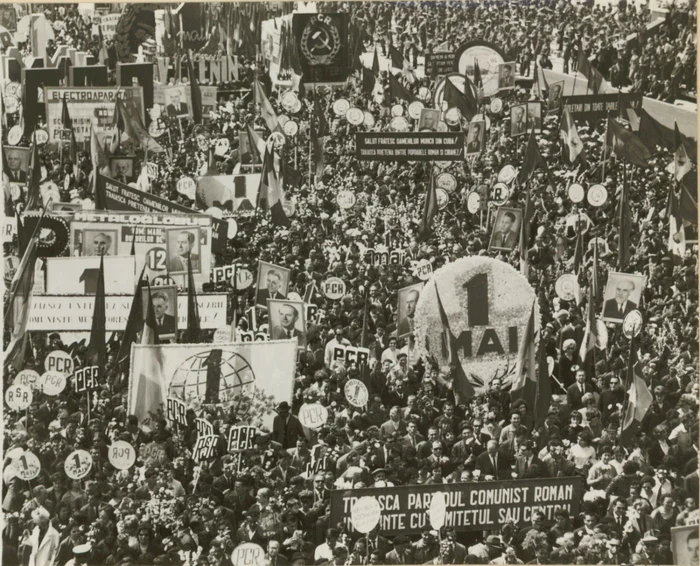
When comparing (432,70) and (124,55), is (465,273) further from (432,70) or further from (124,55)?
(124,55)

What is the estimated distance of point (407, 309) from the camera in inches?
403

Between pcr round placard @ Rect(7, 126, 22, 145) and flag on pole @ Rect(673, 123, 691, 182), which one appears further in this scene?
flag on pole @ Rect(673, 123, 691, 182)

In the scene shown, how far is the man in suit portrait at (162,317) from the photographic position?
→ 33.1ft

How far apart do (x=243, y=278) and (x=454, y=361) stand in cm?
200

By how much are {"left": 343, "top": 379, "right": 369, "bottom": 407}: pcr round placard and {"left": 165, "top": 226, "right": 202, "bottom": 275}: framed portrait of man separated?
5.63 feet

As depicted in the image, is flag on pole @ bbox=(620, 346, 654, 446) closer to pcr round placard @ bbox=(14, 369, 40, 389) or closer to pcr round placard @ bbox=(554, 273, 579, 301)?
pcr round placard @ bbox=(554, 273, 579, 301)

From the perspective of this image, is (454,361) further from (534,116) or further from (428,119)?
(534,116)

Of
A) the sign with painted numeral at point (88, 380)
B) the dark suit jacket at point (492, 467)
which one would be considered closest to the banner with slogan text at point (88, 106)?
the sign with painted numeral at point (88, 380)

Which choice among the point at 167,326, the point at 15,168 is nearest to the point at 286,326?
the point at 167,326

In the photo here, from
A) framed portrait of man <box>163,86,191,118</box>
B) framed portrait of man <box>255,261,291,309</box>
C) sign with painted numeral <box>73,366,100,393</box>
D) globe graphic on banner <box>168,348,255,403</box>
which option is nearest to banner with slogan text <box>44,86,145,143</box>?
framed portrait of man <box>163,86,191,118</box>

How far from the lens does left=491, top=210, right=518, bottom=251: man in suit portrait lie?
10.3 metres

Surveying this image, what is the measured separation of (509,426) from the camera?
1016 cm

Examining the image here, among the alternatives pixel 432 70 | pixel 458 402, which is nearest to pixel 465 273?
pixel 458 402

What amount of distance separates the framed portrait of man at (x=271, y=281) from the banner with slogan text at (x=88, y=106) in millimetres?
1788
